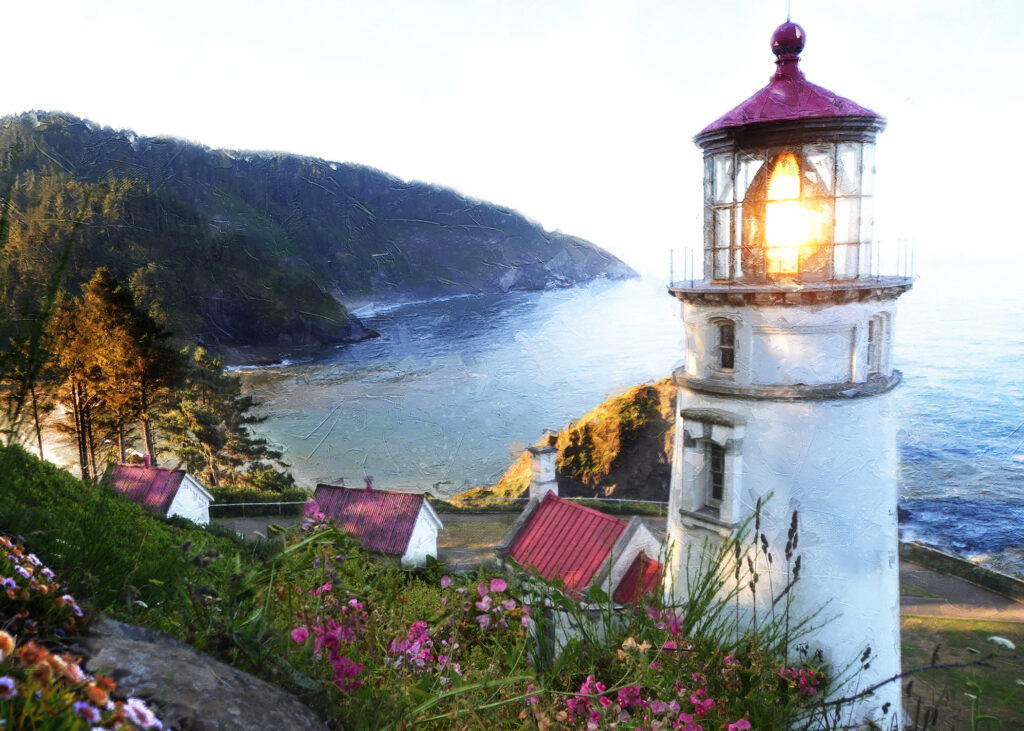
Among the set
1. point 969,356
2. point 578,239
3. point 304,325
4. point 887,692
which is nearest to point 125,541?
point 887,692

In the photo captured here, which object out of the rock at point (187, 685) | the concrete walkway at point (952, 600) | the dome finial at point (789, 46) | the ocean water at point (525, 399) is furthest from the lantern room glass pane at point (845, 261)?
the concrete walkway at point (952, 600)

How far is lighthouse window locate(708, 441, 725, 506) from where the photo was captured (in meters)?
6.00

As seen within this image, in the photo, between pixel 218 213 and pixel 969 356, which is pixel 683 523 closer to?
pixel 218 213

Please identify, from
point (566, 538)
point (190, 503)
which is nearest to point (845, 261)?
point (566, 538)

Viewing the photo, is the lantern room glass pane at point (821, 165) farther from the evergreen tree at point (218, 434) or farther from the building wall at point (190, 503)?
the evergreen tree at point (218, 434)

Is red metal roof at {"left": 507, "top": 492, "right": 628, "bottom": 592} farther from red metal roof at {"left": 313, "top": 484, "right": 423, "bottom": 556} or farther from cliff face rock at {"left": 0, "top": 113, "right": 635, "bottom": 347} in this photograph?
cliff face rock at {"left": 0, "top": 113, "right": 635, "bottom": 347}

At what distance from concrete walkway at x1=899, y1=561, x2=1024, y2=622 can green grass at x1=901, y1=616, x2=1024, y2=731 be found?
0.35 m

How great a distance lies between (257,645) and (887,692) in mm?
6407

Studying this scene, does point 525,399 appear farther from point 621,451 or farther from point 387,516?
point 387,516

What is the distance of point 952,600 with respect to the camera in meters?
15.4

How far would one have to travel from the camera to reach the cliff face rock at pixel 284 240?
18547 millimetres

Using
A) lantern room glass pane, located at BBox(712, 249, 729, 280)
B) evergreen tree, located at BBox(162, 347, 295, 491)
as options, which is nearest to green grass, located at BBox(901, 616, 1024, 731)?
lantern room glass pane, located at BBox(712, 249, 729, 280)

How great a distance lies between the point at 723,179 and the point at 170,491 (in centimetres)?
1193

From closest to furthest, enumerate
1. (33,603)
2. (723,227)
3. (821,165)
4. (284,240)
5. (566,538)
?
(33,603), (821,165), (723,227), (566,538), (284,240)
